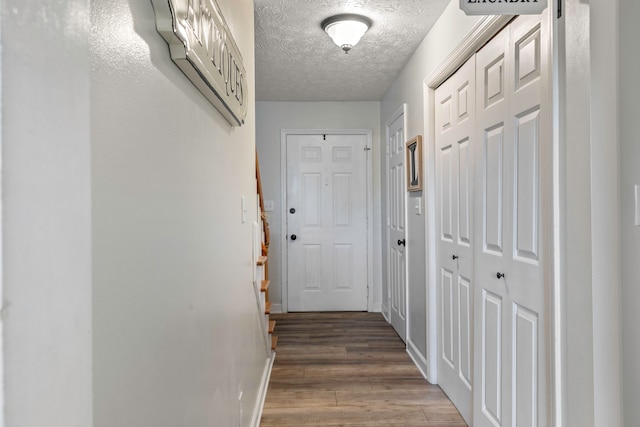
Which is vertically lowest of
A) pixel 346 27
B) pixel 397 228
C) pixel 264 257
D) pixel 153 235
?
pixel 264 257

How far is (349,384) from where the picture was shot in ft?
8.13

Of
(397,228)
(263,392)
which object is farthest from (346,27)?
(263,392)

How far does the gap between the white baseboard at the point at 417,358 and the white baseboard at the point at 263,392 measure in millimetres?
1066

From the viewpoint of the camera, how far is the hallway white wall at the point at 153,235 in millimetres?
551

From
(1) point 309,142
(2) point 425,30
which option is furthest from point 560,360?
(1) point 309,142

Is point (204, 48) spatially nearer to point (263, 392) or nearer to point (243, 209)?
point (243, 209)

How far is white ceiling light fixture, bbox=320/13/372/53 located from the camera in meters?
2.25

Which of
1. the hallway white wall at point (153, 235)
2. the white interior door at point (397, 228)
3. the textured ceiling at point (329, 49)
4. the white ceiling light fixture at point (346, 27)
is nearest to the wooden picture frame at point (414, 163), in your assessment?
the white interior door at point (397, 228)

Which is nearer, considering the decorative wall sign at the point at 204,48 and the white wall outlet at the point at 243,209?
the decorative wall sign at the point at 204,48

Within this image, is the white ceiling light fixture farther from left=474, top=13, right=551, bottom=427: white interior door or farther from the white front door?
the white front door

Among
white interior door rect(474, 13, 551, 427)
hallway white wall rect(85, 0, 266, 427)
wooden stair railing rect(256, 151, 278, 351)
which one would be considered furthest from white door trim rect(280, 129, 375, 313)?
hallway white wall rect(85, 0, 266, 427)

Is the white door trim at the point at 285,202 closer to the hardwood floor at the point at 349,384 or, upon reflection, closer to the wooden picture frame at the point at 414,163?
the hardwood floor at the point at 349,384

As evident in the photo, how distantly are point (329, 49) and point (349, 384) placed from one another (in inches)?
93.0

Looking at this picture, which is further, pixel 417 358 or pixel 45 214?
pixel 417 358
